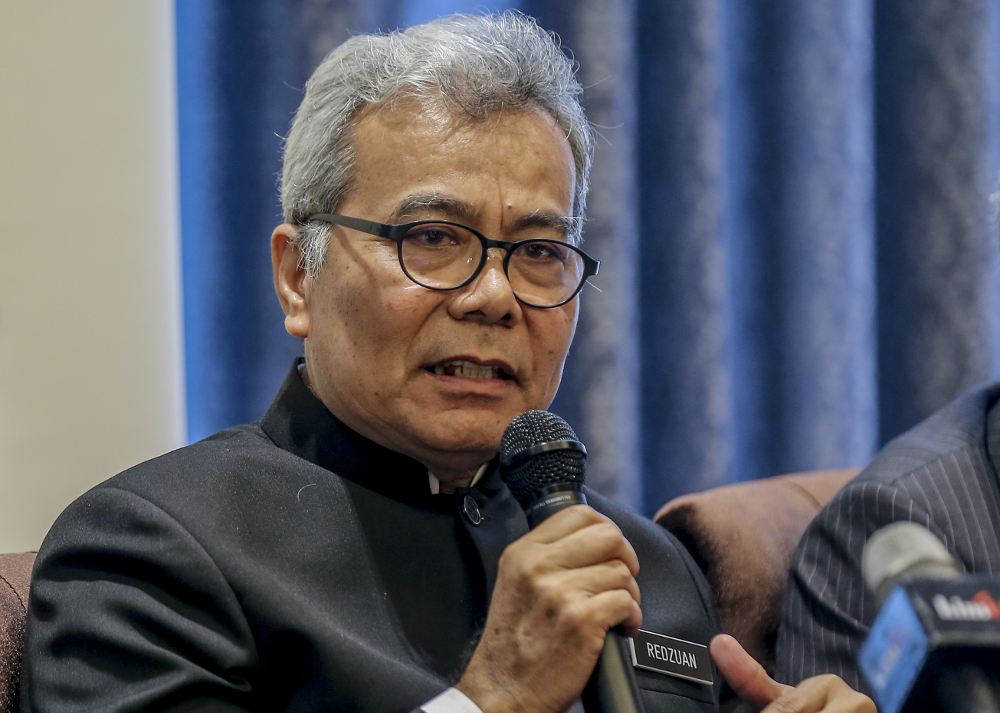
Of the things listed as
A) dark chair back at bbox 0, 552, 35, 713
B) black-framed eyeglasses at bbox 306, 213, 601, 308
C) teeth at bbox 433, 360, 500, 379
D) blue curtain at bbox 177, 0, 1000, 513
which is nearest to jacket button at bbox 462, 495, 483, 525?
teeth at bbox 433, 360, 500, 379

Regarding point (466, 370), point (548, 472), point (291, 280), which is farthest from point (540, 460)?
point (291, 280)

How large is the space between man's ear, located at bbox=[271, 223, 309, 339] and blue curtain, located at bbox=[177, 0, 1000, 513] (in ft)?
1.60

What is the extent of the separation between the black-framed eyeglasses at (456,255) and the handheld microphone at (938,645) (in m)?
0.77

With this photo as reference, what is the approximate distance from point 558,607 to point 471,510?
0.37 m

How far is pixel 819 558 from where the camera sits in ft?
4.79

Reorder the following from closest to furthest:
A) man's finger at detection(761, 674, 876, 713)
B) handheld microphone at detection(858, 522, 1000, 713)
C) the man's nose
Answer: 1. handheld microphone at detection(858, 522, 1000, 713)
2. man's finger at detection(761, 674, 876, 713)
3. the man's nose

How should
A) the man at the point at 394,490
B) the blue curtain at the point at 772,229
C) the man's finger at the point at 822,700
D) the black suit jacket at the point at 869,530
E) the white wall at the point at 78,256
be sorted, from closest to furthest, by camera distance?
1. the man at the point at 394,490
2. the man's finger at the point at 822,700
3. the black suit jacket at the point at 869,530
4. the white wall at the point at 78,256
5. the blue curtain at the point at 772,229

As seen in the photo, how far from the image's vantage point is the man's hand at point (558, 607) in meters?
0.95

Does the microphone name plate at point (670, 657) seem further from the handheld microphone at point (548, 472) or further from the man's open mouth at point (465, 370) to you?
the man's open mouth at point (465, 370)

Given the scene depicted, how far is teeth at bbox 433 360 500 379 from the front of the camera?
1285 millimetres

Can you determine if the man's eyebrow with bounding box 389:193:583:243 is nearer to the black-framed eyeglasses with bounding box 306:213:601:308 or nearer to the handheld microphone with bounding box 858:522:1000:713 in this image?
the black-framed eyeglasses with bounding box 306:213:601:308

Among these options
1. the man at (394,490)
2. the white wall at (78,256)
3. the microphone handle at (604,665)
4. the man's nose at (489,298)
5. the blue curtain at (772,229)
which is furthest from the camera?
the blue curtain at (772,229)

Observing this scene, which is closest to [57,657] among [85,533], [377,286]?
[85,533]

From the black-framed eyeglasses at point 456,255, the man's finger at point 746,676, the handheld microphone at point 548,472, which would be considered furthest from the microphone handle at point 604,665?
the black-framed eyeglasses at point 456,255
